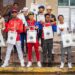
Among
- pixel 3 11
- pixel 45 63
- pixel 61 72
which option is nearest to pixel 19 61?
pixel 45 63

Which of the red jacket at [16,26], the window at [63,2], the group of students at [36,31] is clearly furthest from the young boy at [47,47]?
the window at [63,2]

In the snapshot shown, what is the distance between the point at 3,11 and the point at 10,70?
6435mm

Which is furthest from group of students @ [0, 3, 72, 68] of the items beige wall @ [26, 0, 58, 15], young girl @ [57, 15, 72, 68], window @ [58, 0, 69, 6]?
window @ [58, 0, 69, 6]

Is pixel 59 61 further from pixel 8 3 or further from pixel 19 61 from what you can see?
pixel 8 3

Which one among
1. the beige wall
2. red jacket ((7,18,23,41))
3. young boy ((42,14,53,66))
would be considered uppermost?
the beige wall

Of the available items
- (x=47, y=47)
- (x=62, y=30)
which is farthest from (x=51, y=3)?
(x=62, y=30)

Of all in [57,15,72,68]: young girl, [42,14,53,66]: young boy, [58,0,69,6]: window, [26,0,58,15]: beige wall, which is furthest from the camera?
[58,0,69,6]: window

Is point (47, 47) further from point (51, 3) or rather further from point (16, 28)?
point (51, 3)

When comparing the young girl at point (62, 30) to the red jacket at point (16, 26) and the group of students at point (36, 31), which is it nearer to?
the group of students at point (36, 31)

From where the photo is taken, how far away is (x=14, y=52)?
566 inches

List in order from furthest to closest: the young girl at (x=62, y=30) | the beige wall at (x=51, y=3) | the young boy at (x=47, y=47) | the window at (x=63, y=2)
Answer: the window at (x=63, y=2)
the beige wall at (x=51, y=3)
the young boy at (x=47, y=47)
the young girl at (x=62, y=30)

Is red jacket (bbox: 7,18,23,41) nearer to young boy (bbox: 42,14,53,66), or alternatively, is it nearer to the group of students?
the group of students

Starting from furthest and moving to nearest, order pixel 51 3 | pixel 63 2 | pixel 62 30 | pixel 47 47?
1. pixel 63 2
2. pixel 51 3
3. pixel 47 47
4. pixel 62 30

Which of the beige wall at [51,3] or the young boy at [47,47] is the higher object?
the beige wall at [51,3]
